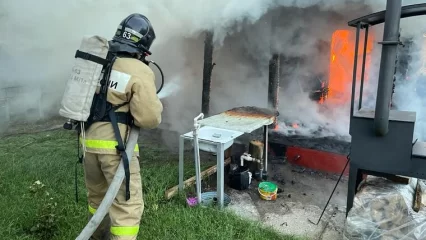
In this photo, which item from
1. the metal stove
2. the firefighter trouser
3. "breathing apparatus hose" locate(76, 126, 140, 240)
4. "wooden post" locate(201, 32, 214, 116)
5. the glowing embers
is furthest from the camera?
the glowing embers

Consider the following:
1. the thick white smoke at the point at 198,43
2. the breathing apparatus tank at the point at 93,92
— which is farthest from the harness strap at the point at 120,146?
the thick white smoke at the point at 198,43

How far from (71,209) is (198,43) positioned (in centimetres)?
662

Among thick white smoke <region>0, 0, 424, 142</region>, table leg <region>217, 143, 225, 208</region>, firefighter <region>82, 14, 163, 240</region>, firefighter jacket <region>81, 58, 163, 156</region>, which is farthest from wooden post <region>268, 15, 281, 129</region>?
firefighter jacket <region>81, 58, 163, 156</region>

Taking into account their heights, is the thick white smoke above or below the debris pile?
above

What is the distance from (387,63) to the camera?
329 centimetres

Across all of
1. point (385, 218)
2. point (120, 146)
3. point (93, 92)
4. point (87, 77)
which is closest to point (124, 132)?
point (120, 146)

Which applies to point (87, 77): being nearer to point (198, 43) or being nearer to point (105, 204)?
point (105, 204)

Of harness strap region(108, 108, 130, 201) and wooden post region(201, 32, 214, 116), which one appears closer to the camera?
harness strap region(108, 108, 130, 201)

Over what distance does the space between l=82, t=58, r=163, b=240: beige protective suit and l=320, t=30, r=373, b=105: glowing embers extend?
19.8 feet

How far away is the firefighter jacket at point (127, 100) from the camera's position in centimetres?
300

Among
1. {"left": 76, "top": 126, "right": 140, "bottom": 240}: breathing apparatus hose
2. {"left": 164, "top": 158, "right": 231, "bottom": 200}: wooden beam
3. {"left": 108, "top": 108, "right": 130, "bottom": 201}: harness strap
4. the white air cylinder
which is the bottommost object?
{"left": 164, "top": 158, "right": 231, "bottom": 200}: wooden beam

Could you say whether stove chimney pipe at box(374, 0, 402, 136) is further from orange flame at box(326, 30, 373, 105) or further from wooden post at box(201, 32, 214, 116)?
orange flame at box(326, 30, 373, 105)

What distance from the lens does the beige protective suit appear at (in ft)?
9.86

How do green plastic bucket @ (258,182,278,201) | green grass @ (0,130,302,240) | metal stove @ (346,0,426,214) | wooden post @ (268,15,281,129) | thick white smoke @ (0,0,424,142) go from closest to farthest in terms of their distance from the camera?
metal stove @ (346,0,426,214) → green grass @ (0,130,302,240) → green plastic bucket @ (258,182,278,201) → thick white smoke @ (0,0,424,142) → wooden post @ (268,15,281,129)
